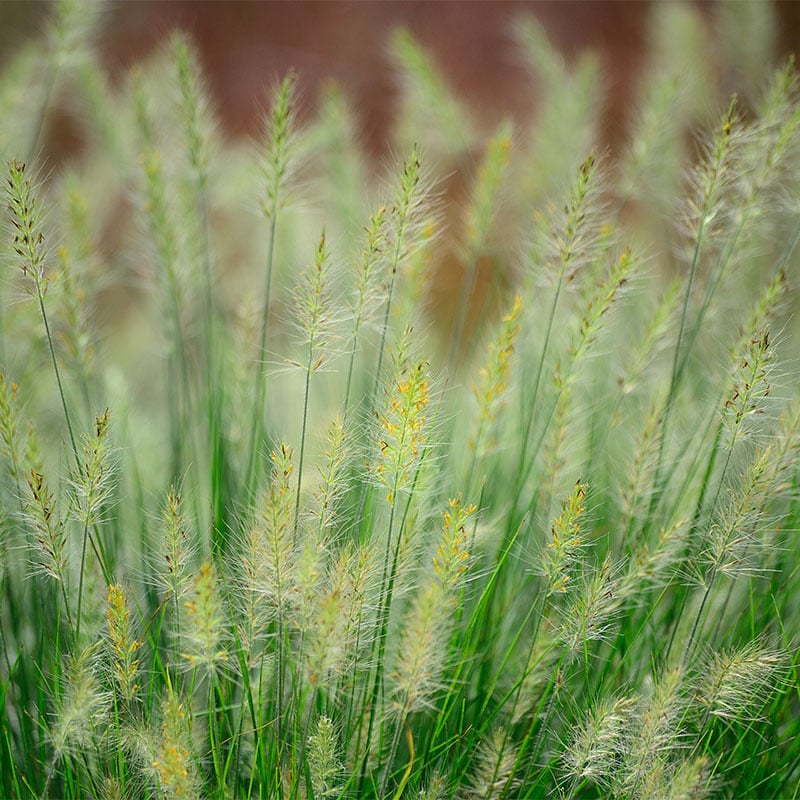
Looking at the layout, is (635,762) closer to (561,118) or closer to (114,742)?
(114,742)

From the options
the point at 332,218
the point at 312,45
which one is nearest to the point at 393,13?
the point at 312,45

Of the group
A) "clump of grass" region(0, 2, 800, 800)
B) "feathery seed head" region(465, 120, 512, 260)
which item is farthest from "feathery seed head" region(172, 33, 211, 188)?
"feathery seed head" region(465, 120, 512, 260)

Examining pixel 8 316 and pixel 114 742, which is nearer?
pixel 114 742

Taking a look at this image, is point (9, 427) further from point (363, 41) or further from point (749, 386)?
point (363, 41)

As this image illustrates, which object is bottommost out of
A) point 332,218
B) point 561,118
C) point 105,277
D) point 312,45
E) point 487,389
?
point 487,389

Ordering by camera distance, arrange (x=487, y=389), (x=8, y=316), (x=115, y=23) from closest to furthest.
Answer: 1. (x=487, y=389)
2. (x=8, y=316)
3. (x=115, y=23)

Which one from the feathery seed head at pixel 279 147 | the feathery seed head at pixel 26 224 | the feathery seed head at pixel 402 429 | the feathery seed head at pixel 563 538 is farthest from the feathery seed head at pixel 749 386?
the feathery seed head at pixel 26 224

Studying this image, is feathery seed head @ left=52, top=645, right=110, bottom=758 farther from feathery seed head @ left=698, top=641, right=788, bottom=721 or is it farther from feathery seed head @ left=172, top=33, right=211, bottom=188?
feathery seed head @ left=172, top=33, right=211, bottom=188

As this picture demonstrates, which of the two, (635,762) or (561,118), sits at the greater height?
(561,118)

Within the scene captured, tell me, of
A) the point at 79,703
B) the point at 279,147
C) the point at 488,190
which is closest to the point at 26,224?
the point at 279,147
